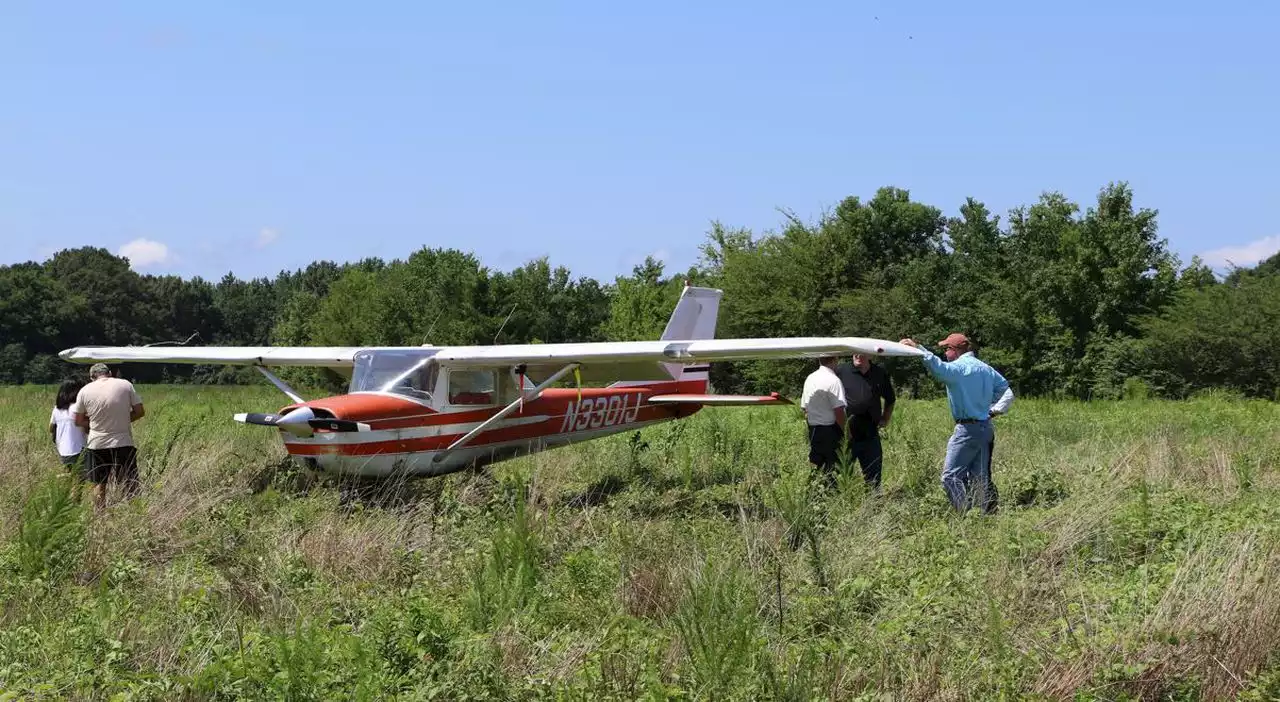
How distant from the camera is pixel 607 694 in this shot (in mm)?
4426

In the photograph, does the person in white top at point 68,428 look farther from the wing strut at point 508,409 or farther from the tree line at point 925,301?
the tree line at point 925,301

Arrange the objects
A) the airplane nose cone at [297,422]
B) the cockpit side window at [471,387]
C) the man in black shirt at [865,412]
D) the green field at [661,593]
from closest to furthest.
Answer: the green field at [661,593] → the man in black shirt at [865,412] → the airplane nose cone at [297,422] → the cockpit side window at [471,387]

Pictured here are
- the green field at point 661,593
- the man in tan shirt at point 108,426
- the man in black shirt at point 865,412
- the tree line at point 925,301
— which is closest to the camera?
the green field at point 661,593

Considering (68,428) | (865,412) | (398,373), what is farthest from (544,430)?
(68,428)

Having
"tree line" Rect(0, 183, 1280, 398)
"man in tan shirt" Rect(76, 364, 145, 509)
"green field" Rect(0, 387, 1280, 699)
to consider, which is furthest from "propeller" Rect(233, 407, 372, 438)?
"tree line" Rect(0, 183, 1280, 398)

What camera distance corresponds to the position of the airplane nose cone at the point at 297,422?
9977mm

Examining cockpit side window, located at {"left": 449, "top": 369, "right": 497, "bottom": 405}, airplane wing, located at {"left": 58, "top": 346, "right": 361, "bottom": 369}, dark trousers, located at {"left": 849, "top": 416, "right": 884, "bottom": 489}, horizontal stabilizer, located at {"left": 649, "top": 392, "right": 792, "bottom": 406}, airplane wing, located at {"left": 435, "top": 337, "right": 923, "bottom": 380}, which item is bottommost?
dark trousers, located at {"left": 849, "top": 416, "right": 884, "bottom": 489}

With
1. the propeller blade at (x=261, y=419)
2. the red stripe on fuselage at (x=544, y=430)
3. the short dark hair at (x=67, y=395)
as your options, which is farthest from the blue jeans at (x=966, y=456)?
the short dark hair at (x=67, y=395)

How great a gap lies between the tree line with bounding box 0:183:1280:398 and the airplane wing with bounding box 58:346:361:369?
8878 mm

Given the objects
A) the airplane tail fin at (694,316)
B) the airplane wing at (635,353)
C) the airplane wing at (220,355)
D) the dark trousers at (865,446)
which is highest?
the airplane tail fin at (694,316)

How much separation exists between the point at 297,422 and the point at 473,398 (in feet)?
7.29

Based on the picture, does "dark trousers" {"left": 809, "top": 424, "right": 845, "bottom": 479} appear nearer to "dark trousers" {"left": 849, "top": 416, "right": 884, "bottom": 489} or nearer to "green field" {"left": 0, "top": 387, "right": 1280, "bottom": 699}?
"dark trousers" {"left": 849, "top": 416, "right": 884, "bottom": 489}

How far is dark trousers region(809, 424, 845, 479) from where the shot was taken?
9.50 metres

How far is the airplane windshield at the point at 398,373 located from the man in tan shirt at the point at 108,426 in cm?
232
